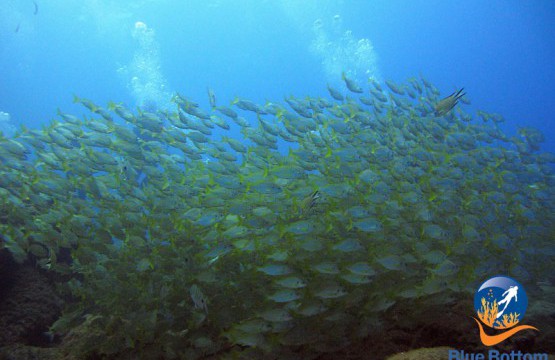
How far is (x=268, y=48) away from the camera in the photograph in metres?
92.9

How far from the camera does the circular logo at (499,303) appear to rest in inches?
163

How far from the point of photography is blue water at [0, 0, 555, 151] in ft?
217

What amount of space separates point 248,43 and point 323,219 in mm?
91665

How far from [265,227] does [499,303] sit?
122 inches

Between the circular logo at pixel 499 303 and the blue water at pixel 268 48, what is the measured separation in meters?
56.3

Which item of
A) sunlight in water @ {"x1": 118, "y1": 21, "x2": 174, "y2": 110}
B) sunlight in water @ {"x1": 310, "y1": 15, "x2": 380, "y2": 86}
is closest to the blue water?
sunlight in water @ {"x1": 118, "y1": 21, "x2": 174, "y2": 110}

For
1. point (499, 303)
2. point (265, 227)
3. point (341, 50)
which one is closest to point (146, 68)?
point (341, 50)

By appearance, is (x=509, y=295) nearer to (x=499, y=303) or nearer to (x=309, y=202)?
(x=499, y=303)

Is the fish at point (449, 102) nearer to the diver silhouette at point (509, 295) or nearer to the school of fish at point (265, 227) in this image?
the school of fish at point (265, 227)

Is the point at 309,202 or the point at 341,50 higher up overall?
the point at 341,50

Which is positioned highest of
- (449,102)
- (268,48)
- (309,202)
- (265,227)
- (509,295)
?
(268,48)

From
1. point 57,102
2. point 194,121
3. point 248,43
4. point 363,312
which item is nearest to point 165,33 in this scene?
point 248,43

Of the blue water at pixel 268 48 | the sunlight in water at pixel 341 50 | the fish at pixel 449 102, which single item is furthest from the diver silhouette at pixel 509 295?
the sunlight in water at pixel 341 50

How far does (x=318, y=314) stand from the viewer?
4094 mm
